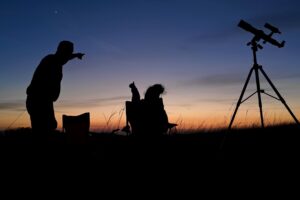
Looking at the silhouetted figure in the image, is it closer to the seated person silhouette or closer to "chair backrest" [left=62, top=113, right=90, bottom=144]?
"chair backrest" [left=62, top=113, right=90, bottom=144]

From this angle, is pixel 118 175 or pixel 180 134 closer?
pixel 118 175

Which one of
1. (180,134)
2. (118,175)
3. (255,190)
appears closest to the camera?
(255,190)

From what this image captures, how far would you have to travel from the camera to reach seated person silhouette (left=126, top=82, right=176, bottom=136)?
6.91 metres

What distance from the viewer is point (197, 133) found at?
10250 millimetres

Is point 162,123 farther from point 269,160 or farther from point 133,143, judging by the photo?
point 269,160

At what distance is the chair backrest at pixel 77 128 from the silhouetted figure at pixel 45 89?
0.40 metres

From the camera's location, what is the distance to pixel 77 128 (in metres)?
6.21

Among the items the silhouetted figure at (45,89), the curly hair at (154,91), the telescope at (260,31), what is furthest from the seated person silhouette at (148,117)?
the telescope at (260,31)

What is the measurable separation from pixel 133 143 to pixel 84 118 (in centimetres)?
127

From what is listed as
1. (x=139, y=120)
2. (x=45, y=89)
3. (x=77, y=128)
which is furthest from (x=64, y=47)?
(x=139, y=120)

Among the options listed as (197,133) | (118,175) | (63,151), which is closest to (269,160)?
(118,175)

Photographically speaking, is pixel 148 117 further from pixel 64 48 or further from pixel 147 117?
pixel 64 48

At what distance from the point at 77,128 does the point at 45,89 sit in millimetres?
946

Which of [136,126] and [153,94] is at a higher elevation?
[153,94]
